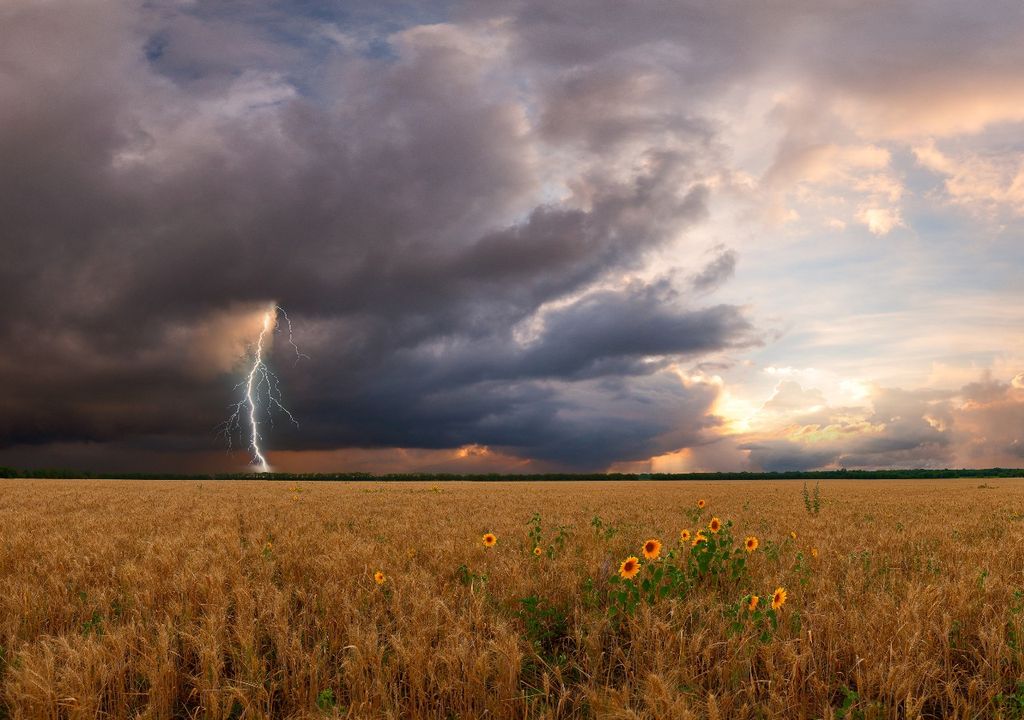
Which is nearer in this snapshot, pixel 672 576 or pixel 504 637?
pixel 504 637

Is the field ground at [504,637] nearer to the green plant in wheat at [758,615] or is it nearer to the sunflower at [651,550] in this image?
the green plant in wheat at [758,615]

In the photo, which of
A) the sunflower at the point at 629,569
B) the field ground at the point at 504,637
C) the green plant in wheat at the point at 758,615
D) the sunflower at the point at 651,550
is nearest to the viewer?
the field ground at the point at 504,637

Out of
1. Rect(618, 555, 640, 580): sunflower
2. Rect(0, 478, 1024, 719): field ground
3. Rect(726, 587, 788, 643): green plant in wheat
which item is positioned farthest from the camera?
Rect(618, 555, 640, 580): sunflower

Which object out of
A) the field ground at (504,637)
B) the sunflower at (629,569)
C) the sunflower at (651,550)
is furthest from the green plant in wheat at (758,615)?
the sunflower at (629,569)

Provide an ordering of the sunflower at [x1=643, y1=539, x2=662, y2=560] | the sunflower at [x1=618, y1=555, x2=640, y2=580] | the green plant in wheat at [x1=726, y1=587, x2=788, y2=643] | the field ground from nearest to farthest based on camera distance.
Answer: the field ground
the green plant in wheat at [x1=726, y1=587, x2=788, y2=643]
the sunflower at [x1=618, y1=555, x2=640, y2=580]
the sunflower at [x1=643, y1=539, x2=662, y2=560]

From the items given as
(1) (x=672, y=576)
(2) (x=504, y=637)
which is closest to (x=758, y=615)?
(1) (x=672, y=576)

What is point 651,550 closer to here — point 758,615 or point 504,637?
point 758,615

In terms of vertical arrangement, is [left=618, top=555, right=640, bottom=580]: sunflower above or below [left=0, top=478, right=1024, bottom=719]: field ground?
above

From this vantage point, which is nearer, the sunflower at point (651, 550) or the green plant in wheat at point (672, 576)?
the green plant in wheat at point (672, 576)

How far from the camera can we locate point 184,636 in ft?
15.5

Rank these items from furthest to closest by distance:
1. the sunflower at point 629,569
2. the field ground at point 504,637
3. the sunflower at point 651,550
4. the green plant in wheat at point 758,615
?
1. the sunflower at point 651,550
2. the sunflower at point 629,569
3. the green plant in wheat at point 758,615
4. the field ground at point 504,637

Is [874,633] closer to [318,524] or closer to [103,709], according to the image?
[103,709]

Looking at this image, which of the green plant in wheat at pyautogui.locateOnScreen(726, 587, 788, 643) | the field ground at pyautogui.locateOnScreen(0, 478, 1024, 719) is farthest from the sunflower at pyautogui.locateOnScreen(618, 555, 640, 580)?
the green plant in wheat at pyautogui.locateOnScreen(726, 587, 788, 643)

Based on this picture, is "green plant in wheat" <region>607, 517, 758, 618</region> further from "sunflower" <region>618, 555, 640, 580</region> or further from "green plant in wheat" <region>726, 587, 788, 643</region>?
"green plant in wheat" <region>726, 587, 788, 643</region>
